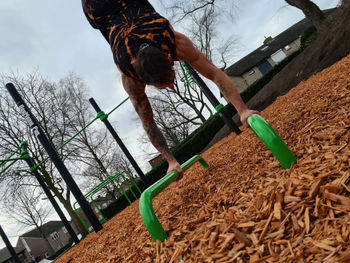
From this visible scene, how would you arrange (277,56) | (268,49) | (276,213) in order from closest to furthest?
(276,213) → (277,56) → (268,49)

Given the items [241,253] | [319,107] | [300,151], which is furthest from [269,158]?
[241,253]

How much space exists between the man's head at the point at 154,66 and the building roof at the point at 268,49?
33.4 m

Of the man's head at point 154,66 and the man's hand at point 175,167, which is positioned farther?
the man's hand at point 175,167

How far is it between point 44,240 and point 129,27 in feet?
184

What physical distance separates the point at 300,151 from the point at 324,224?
2.81 feet

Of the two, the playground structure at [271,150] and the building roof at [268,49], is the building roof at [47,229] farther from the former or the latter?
the playground structure at [271,150]

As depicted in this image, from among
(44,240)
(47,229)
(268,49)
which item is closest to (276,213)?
(268,49)

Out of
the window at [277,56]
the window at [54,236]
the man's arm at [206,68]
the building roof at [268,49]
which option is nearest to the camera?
the man's arm at [206,68]

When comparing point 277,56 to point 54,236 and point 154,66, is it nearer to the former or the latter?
point 154,66

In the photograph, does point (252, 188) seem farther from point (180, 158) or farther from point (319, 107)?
point (180, 158)

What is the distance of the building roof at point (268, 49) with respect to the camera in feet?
109

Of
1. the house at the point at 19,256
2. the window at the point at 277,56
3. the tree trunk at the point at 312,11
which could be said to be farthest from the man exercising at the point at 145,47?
the house at the point at 19,256

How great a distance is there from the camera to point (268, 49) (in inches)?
1358

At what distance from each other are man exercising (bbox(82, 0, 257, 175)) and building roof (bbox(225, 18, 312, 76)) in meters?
32.8
